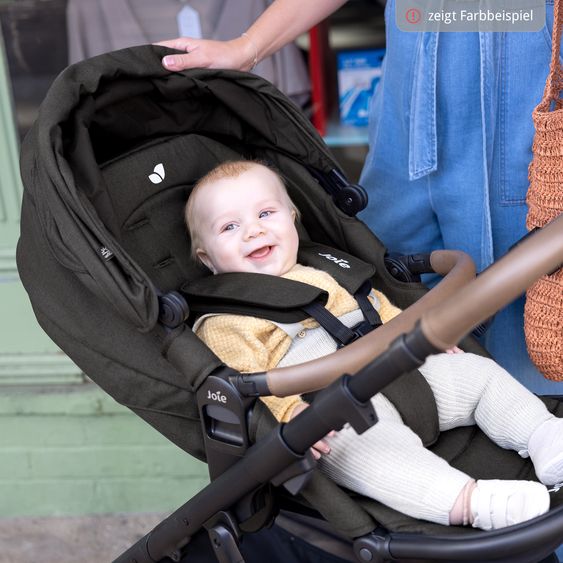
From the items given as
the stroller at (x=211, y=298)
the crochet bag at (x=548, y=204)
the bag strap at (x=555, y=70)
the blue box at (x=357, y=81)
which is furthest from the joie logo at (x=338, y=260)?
the blue box at (x=357, y=81)

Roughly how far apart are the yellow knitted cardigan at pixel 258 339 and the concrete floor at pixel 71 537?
1.45m

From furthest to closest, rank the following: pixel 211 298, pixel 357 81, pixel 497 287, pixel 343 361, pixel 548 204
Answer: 1. pixel 357 81
2. pixel 211 298
3. pixel 548 204
4. pixel 343 361
5. pixel 497 287

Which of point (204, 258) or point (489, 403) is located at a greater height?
point (204, 258)

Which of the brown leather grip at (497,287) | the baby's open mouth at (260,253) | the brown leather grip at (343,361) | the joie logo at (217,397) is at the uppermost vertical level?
the brown leather grip at (497,287)

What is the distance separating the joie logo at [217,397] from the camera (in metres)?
1.37

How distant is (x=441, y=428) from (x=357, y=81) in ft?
5.09

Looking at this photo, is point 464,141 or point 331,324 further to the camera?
point 464,141

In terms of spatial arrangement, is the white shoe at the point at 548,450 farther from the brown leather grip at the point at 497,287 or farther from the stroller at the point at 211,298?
the brown leather grip at the point at 497,287

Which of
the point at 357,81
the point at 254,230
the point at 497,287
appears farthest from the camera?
the point at 357,81

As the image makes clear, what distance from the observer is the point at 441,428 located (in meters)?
1.66

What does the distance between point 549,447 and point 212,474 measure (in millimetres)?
567

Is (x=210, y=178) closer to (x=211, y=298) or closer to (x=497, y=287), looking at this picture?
(x=211, y=298)

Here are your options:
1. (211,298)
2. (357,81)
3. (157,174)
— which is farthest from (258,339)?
(357,81)

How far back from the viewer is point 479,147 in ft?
5.98
